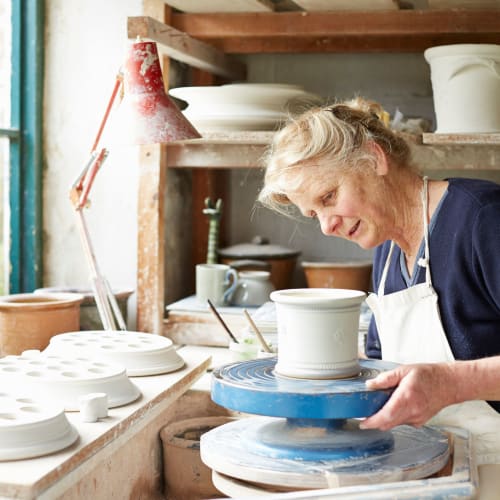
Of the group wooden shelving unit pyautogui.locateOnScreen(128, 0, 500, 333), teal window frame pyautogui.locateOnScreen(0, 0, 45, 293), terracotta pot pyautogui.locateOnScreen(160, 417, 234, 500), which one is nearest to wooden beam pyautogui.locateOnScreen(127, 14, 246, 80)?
wooden shelving unit pyautogui.locateOnScreen(128, 0, 500, 333)

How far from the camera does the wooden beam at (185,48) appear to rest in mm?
2760

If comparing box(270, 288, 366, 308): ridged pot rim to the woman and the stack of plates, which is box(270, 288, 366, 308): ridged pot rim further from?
the stack of plates

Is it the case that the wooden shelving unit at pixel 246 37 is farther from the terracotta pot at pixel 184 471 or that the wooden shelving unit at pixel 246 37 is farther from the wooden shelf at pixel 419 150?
the terracotta pot at pixel 184 471

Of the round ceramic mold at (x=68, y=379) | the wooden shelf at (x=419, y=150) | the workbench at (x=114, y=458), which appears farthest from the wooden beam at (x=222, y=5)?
the round ceramic mold at (x=68, y=379)

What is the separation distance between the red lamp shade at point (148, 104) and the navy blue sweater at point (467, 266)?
2.38ft

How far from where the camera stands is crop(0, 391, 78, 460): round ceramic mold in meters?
1.63

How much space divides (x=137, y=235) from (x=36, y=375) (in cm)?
117

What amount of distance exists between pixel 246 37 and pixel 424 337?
1.53m

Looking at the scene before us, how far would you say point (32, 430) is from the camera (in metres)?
1.65

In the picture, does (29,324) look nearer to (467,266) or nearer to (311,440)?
(311,440)

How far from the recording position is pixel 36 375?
203 cm

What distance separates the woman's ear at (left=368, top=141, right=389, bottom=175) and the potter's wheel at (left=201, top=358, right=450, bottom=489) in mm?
498

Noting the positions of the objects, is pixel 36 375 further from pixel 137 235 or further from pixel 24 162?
pixel 24 162

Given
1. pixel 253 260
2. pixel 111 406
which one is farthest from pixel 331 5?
pixel 111 406
